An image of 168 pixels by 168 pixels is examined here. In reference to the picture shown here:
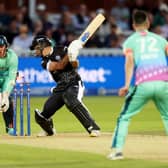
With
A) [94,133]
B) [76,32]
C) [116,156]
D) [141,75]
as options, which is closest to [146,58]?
[141,75]

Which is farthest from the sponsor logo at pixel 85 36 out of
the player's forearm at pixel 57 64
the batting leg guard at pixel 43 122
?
the batting leg guard at pixel 43 122

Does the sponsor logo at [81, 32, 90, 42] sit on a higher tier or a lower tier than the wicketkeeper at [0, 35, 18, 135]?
higher

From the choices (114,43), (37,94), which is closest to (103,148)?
(37,94)

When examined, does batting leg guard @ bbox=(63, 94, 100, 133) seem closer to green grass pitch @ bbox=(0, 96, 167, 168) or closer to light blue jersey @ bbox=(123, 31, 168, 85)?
green grass pitch @ bbox=(0, 96, 167, 168)

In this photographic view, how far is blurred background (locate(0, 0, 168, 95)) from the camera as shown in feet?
90.5

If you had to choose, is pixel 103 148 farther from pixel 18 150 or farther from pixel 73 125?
pixel 73 125

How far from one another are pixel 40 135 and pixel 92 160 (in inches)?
154

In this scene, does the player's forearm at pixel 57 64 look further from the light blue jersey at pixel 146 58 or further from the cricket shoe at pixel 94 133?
the light blue jersey at pixel 146 58

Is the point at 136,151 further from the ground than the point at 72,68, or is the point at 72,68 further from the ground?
the point at 72,68

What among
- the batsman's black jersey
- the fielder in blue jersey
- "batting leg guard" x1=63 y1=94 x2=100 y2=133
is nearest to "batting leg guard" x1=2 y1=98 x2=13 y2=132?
the batsman's black jersey

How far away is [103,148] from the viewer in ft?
45.3

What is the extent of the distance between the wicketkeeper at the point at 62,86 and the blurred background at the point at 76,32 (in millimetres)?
9781

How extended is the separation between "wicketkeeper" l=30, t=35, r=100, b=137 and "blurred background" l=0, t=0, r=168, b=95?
9.78 metres

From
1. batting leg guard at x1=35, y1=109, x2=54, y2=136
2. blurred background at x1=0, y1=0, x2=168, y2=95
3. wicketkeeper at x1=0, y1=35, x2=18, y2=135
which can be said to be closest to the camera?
batting leg guard at x1=35, y1=109, x2=54, y2=136
